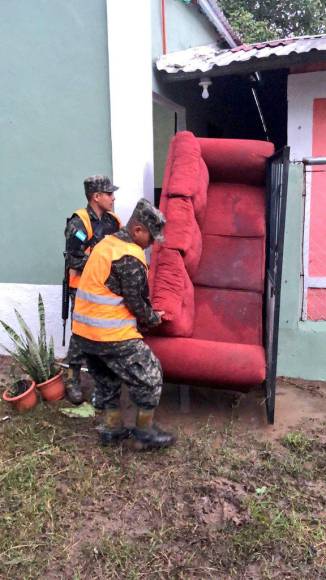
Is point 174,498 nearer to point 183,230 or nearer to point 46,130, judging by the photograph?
point 183,230

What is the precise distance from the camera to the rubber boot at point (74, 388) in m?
4.13

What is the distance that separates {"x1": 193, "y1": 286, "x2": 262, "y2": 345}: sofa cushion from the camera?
4129mm

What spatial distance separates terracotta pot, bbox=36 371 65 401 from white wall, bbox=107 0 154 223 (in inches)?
63.4

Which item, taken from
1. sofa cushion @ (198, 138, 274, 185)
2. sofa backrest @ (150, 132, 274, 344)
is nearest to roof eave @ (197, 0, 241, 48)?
sofa cushion @ (198, 138, 274, 185)

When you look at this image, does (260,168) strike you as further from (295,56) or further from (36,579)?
(36,579)

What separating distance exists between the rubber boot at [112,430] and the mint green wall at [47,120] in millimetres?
1909

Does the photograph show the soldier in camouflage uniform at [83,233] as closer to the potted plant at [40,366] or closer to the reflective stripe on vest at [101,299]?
the potted plant at [40,366]

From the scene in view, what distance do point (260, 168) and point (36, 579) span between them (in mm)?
3896

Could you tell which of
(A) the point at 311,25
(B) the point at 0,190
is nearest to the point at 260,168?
(B) the point at 0,190

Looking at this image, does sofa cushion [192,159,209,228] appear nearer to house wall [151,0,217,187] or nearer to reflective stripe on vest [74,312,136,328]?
house wall [151,0,217,187]

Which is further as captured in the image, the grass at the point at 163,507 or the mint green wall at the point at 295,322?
the mint green wall at the point at 295,322

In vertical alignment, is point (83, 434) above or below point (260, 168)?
below

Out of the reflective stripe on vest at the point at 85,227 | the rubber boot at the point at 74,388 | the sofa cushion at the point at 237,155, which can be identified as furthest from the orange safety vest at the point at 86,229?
the sofa cushion at the point at 237,155

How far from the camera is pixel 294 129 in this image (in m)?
5.64
